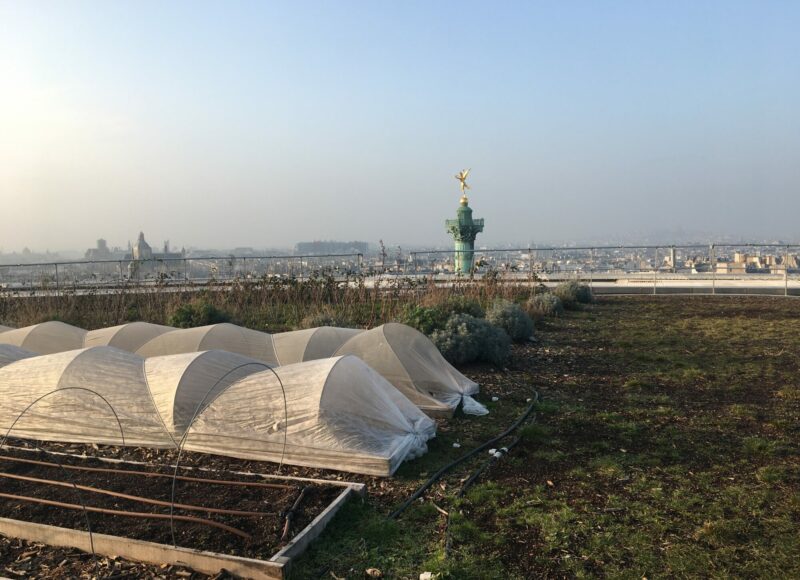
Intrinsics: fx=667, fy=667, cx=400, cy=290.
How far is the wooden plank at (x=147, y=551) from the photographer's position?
3.77m

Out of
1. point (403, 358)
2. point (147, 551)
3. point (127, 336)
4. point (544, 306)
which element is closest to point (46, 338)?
point (127, 336)

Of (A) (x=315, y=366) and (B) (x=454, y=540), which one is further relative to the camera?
(A) (x=315, y=366)

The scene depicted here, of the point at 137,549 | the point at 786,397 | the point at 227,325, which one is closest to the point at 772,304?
the point at 786,397

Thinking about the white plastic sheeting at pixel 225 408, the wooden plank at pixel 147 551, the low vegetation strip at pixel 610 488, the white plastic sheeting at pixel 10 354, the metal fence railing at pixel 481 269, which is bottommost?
the low vegetation strip at pixel 610 488

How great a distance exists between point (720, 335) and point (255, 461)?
32.1 feet

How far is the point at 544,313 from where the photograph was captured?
15.3 metres

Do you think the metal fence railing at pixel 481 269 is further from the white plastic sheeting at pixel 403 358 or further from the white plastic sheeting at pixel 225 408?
the white plastic sheeting at pixel 225 408

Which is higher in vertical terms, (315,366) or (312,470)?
(315,366)

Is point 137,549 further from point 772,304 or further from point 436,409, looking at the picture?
point 772,304

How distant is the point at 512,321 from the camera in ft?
38.7

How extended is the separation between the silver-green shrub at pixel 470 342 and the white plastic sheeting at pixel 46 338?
17.5 ft

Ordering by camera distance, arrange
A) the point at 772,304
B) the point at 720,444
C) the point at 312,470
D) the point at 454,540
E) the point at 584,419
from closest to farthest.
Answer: the point at 454,540
the point at 312,470
the point at 720,444
the point at 584,419
the point at 772,304

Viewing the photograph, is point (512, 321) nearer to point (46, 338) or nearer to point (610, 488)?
point (610, 488)

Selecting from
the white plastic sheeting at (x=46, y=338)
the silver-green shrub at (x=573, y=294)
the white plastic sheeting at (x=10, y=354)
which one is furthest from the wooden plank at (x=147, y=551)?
the silver-green shrub at (x=573, y=294)
